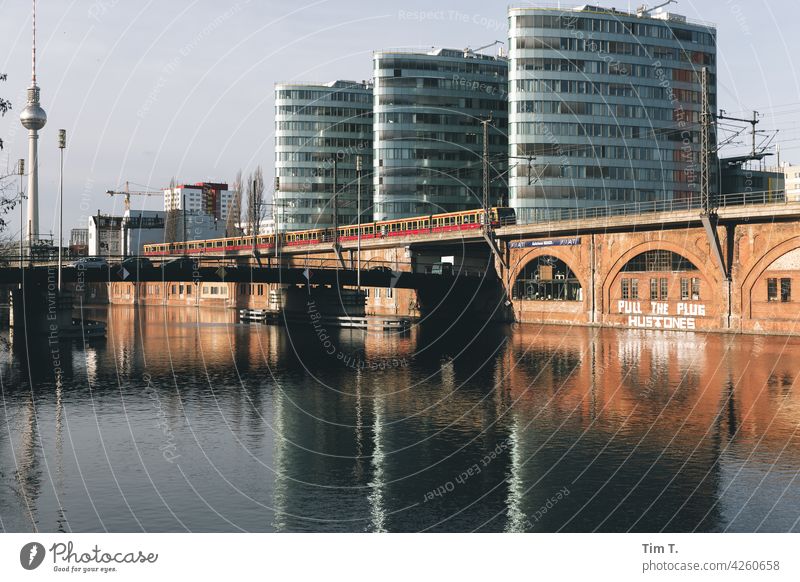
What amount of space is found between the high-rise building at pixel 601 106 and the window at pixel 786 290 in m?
66.0

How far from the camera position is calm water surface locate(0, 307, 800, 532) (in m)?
23.2

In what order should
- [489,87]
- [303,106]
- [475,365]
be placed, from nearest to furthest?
1. [475,365]
2. [489,87]
3. [303,106]

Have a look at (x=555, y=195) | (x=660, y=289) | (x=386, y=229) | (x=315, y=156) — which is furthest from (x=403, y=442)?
(x=315, y=156)

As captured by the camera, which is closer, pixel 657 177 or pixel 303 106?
pixel 657 177

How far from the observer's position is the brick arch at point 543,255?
89188 millimetres

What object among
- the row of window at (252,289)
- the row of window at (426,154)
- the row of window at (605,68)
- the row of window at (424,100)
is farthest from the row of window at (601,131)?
the row of window at (252,289)

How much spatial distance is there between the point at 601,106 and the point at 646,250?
63.0 meters

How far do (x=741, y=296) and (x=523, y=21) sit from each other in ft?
247

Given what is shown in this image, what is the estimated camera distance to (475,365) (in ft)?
186

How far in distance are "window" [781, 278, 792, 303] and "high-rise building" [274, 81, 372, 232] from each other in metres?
114

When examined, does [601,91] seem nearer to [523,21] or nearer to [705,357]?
[523,21]

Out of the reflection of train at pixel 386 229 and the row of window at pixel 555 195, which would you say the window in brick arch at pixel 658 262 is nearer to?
the reflection of train at pixel 386 229

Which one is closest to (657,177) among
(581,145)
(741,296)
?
(581,145)

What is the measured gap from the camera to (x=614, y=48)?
139 meters
